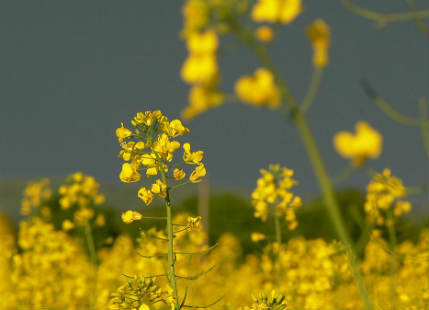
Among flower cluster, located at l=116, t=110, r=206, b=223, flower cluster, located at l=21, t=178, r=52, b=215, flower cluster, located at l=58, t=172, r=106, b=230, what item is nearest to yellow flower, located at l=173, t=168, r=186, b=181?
flower cluster, located at l=116, t=110, r=206, b=223

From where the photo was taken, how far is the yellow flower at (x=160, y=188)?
238 centimetres

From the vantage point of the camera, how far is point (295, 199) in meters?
4.66

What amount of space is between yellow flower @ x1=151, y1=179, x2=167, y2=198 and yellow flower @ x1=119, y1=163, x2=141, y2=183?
0.53ft

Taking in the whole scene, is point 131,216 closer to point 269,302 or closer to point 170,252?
point 170,252

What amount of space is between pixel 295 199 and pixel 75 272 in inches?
227

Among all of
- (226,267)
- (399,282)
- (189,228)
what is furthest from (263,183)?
(226,267)

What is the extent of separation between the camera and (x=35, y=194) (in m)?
7.78

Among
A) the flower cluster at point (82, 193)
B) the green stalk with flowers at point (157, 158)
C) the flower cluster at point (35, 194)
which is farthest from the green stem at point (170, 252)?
the flower cluster at point (35, 194)

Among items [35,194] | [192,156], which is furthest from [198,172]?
[35,194]

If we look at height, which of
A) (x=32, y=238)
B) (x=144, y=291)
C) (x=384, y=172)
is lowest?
(x=144, y=291)

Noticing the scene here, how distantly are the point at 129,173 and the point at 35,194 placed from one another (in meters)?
5.61

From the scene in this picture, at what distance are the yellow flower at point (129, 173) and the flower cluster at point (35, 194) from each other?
17.8 ft

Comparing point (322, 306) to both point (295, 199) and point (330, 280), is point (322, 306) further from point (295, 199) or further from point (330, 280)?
point (295, 199)

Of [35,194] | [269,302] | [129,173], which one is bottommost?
[269,302]
